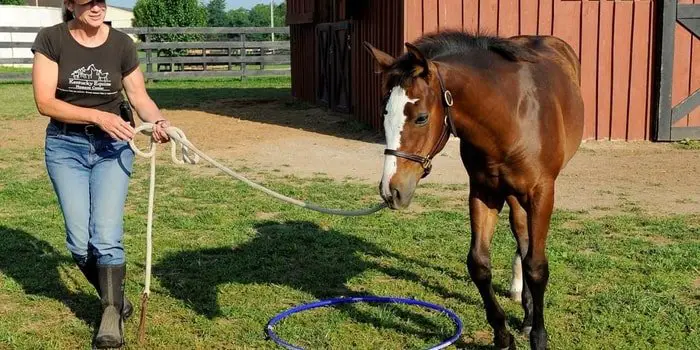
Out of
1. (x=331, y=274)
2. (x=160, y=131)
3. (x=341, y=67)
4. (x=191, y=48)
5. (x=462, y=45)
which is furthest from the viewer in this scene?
(x=191, y=48)

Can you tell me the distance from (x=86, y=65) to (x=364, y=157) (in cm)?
706

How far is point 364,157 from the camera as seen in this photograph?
11000mm

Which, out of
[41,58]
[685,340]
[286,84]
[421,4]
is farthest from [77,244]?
[286,84]

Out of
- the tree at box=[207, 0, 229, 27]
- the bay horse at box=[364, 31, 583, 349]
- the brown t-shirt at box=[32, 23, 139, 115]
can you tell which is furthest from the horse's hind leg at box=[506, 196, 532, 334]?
the tree at box=[207, 0, 229, 27]

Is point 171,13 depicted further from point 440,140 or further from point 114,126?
point 440,140

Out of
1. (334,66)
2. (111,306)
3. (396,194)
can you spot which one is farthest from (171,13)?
(396,194)

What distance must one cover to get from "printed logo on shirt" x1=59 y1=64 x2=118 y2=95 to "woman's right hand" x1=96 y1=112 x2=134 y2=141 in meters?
0.25

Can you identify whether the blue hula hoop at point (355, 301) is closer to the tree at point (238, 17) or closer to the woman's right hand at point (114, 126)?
the woman's right hand at point (114, 126)

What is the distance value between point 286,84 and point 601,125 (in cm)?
1545

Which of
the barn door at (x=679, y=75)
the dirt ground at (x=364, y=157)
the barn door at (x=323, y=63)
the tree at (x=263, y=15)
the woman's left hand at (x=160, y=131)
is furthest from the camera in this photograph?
the tree at (x=263, y=15)

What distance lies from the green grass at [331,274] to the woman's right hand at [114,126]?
119cm

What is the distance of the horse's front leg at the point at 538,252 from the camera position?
4117 mm

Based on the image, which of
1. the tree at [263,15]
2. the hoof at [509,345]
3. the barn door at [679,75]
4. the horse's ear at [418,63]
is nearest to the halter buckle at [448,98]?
the horse's ear at [418,63]

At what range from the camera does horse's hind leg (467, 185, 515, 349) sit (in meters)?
4.25
